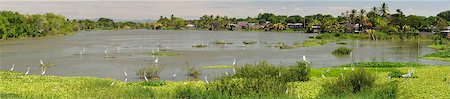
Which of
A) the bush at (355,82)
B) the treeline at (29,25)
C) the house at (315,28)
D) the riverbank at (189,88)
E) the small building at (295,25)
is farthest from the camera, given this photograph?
the small building at (295,25)

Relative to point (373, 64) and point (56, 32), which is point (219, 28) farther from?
point (373, 64)

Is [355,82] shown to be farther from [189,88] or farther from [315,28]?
[315,28]

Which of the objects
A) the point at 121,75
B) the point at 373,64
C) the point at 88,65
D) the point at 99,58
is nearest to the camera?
the point at 121,75

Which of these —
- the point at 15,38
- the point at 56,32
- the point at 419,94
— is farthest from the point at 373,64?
the point at 56,32

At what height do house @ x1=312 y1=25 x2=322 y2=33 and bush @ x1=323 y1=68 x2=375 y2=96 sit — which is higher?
house @ x1=312 y1=25 x2=322 y2=33

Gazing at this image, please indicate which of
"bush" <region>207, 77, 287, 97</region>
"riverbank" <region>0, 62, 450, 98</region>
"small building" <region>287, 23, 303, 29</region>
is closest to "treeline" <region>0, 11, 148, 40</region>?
"small building" <region>287, 23, 303, 29</region>

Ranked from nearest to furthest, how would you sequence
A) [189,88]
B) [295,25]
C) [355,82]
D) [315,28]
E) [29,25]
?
[189,88] → [355,82] → [29,25] → [315,28] → [295,25]

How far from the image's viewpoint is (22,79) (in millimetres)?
23859

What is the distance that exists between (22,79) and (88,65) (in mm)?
9906

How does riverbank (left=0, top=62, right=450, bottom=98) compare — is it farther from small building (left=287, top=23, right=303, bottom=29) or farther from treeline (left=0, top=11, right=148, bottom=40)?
small building (left=287, top=23, right=303, bottom=29)

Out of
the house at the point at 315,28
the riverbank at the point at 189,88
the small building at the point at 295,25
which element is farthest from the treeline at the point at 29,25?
the riverbank at the point at 189,88

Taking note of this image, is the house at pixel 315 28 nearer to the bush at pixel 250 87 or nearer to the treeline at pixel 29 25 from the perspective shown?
the treeline at pixel 29 25

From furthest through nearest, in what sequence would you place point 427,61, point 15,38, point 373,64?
1. point 15,38
2. point 427,61
3. point 373,64

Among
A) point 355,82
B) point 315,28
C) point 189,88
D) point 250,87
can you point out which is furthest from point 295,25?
point 189,88
